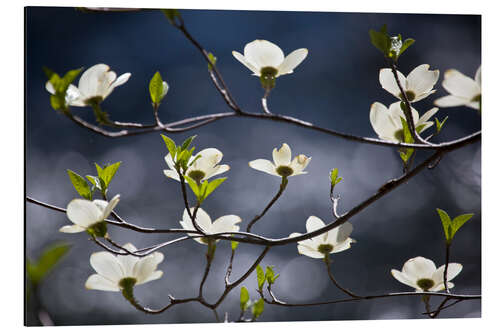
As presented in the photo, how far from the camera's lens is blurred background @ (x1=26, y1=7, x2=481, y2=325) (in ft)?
4.68

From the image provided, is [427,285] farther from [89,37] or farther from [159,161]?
[89,37]

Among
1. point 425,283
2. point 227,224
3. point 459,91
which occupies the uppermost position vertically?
point 459,91

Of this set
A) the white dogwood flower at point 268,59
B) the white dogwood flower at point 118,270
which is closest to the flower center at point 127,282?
the white dogwood flower at point 118,270

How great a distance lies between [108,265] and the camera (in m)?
1.02

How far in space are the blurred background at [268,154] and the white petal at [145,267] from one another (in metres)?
0.45

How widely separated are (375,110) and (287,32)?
0.54 meters

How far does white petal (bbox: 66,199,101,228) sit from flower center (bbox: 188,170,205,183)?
0.20 m

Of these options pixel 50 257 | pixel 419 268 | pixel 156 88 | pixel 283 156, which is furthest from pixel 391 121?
pixel 50 257

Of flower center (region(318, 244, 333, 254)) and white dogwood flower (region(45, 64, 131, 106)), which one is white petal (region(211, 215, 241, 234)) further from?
white dogwood flower (region(45, 64, 131, 106))

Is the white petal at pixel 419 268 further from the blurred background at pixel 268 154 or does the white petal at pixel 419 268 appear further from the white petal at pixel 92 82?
the white petal at pixel 92 82

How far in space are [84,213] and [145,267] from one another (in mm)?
182

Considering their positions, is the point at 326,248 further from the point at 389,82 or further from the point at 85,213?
the point at 85,213

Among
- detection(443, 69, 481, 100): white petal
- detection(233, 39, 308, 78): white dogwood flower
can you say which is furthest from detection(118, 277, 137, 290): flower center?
detection(443, 69, 481, 100): white petal
